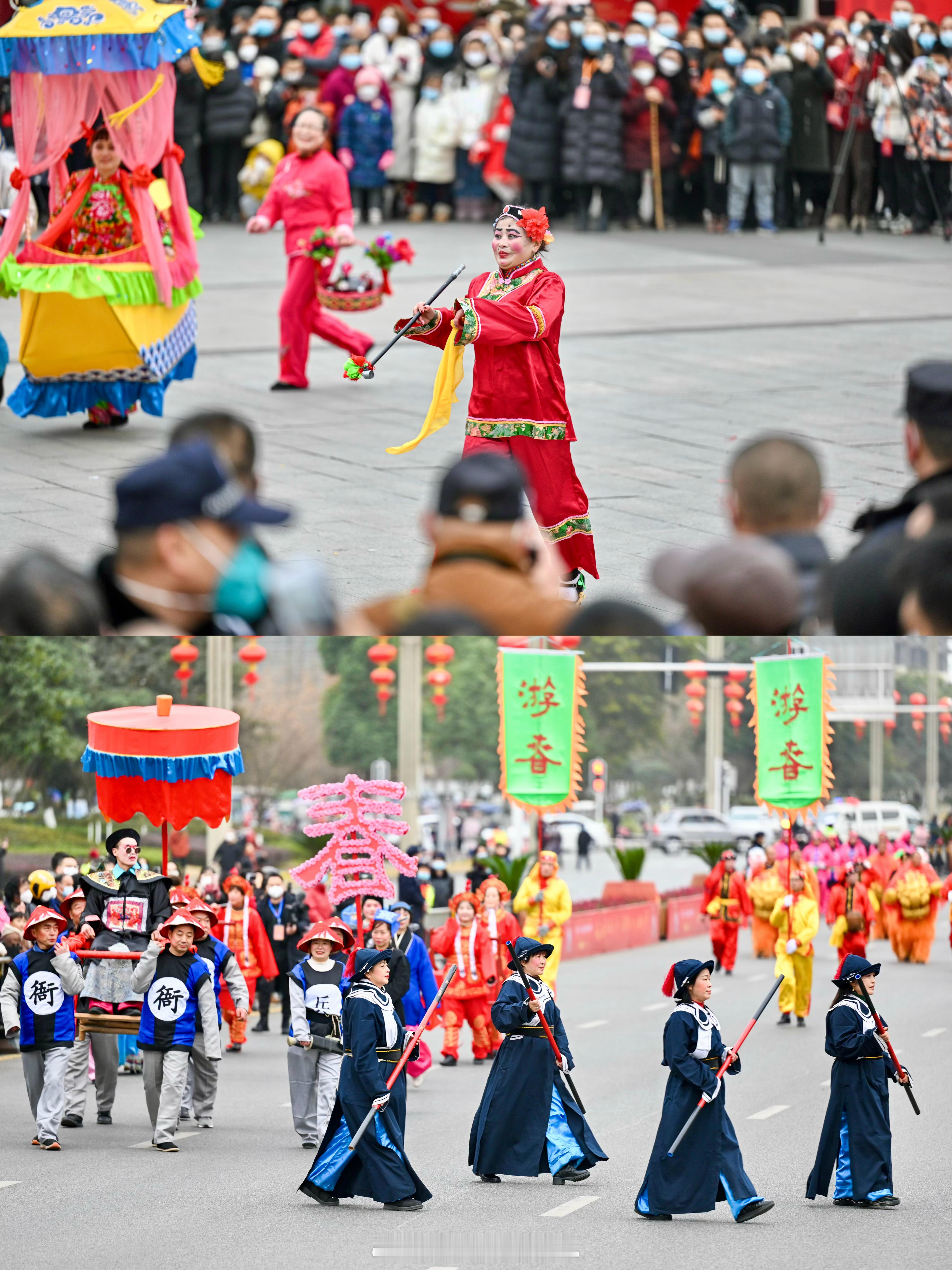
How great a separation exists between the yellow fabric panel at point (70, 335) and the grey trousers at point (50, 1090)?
3.79 m

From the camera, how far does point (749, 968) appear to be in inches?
602

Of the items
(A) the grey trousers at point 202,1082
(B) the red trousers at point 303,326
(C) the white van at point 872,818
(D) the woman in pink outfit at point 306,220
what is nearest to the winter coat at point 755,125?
(C) the white van at point 872,818

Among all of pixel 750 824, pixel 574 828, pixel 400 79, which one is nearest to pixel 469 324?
pixel 400 79

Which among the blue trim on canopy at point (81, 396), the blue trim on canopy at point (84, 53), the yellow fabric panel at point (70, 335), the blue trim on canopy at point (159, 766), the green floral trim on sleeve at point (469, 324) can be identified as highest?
the blue trim on canopy at point (84, 53)

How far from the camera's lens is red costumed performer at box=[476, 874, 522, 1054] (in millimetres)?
10133

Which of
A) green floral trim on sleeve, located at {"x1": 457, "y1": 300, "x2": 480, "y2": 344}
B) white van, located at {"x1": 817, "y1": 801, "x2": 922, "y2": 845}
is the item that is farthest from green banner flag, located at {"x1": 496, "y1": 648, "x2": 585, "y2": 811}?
white van, located at {"x1": 817, "y1": 801, "x2": 922, "y2": 845}

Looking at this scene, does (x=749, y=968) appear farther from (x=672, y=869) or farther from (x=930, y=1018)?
(x=672, y=869)

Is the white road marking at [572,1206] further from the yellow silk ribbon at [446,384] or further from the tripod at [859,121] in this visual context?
the tripod at [859,121]

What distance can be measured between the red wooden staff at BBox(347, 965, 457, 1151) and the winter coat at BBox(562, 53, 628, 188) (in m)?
13.1

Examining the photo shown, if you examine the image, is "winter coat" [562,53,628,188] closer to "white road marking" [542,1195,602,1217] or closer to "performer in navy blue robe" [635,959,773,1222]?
"performer in navy blue robe" [635,959,773,1222]

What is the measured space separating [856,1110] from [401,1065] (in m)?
1.63

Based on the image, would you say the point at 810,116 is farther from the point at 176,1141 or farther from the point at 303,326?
the point at 176,1141

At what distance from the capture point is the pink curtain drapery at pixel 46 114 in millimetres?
10414

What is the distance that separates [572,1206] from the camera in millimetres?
7305
